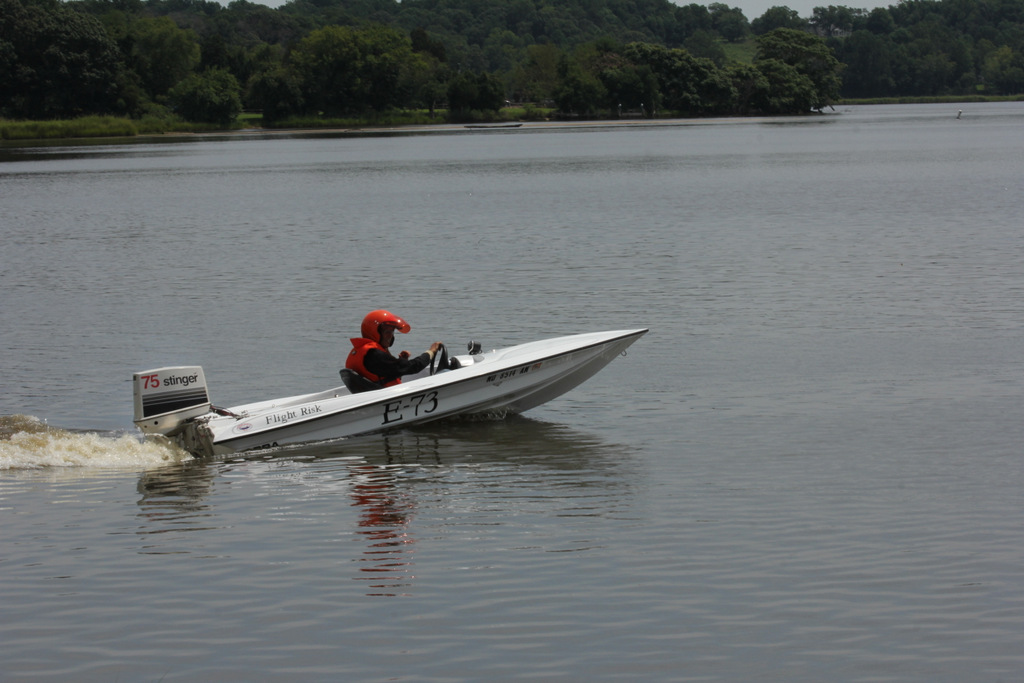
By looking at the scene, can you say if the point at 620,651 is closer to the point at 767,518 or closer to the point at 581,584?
the point at 581,584

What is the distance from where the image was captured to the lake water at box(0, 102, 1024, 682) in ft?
26.1

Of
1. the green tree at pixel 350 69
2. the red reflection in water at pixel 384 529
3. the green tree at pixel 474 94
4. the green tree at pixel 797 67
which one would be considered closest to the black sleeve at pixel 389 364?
the red reflection in water at pixel 384 529

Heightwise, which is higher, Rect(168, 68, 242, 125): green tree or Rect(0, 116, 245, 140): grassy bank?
Rect(168, 68, 242, 125): green tree

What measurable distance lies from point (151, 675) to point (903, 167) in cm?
5402

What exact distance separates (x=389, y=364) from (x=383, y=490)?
2.34m

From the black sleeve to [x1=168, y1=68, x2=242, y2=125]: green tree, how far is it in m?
117

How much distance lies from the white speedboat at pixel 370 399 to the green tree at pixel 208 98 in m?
117

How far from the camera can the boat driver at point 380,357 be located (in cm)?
1364

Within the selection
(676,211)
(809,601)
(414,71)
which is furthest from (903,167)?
(414,71)

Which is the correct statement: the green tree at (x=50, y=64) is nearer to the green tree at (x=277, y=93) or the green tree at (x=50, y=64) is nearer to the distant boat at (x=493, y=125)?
the green tree at (x=277, y=93)

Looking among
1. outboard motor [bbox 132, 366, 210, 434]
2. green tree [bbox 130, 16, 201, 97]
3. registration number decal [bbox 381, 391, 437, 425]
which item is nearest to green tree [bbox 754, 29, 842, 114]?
green tree [bbox 130, 16, 201, 97]

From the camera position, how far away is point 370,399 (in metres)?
13.5

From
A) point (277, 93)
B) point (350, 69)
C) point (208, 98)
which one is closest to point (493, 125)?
point (350, 69)

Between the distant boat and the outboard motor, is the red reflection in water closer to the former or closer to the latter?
the outboard motor
